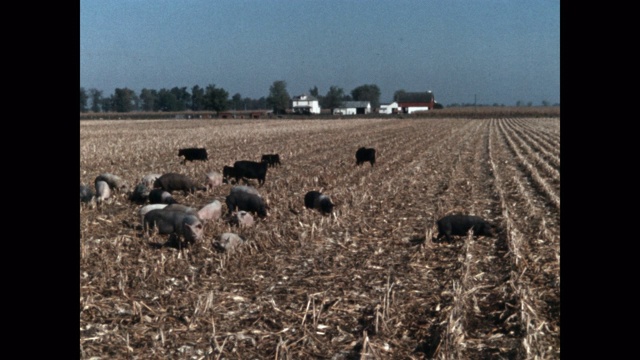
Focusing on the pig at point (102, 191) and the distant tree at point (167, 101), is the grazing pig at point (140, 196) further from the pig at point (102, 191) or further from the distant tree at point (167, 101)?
the distant tree at point (167, 101)

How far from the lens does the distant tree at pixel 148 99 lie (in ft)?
489

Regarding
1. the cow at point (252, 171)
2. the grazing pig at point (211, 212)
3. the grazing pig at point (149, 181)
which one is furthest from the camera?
the cow at point (252, 171)

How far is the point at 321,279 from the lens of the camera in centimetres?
702

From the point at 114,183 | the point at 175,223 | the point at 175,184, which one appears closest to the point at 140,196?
the point at 175,184

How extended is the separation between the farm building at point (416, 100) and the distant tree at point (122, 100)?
2431 inches

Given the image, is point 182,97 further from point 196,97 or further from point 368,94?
point 368,94

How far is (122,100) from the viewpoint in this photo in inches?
5143

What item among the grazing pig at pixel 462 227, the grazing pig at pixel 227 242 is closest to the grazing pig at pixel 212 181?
the grazing pig at pixel 227 242

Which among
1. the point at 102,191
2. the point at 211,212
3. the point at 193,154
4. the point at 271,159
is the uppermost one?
the point at 193,154

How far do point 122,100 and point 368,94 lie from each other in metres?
66.6

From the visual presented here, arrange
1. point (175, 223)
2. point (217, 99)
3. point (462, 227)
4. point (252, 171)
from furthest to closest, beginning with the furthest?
1. point (217, 99)
2. point (252, 171)
3. point (175, 223)
4. point (462, 227)

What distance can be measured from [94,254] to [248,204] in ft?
10.9

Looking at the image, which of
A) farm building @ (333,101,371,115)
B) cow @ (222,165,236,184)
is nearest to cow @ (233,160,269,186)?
cow @ (222,165,236,184)
